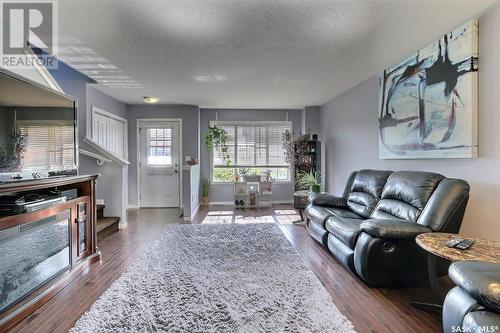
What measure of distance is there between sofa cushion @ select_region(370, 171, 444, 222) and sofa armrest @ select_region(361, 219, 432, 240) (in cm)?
31

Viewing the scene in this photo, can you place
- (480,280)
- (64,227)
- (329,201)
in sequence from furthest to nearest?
(329,201)
(64,227)
(480,280)

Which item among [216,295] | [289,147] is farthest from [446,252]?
[289,147]

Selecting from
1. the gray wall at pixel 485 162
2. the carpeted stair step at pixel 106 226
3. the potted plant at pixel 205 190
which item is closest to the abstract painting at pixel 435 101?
the gray wall at pixel 485 162

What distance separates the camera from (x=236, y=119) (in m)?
6.49

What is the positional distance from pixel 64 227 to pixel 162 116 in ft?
12.8

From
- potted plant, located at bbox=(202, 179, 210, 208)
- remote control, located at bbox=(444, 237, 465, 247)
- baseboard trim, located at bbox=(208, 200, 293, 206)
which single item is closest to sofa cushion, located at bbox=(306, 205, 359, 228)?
remote control, located at bbox=(444, 237, 465, 247)

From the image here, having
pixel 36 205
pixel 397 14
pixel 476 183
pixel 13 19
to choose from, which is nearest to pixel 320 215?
pixel 476 183

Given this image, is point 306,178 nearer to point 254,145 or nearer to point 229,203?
point 254,145

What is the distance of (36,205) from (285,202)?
5.21m

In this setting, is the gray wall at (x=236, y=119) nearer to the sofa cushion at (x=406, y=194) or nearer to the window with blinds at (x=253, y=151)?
the window with blinds at (x=253, y=151)

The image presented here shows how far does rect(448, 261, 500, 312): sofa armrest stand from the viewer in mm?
1206

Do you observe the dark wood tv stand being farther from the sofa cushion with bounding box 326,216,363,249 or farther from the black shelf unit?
the black shelf unit

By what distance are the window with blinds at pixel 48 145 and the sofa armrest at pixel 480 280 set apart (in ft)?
10.2

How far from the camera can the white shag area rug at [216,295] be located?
1779 millimetres
